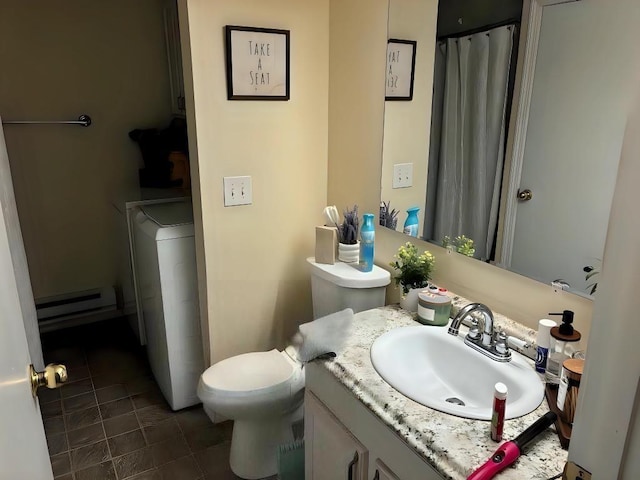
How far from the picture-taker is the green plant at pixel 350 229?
189 cm

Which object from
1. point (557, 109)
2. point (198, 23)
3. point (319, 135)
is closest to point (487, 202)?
point (557, 109)

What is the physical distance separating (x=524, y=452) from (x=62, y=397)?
2311 mm

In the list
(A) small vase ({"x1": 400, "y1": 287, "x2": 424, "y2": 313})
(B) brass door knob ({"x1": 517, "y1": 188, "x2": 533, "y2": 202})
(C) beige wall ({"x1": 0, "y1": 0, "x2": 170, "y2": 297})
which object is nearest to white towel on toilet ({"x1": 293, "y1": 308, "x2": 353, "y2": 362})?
(A) small vase ({"x1": 400, "y1": 287, "x2": 424, "y2": 313})

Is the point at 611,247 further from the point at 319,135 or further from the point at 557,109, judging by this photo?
the point at 319,135

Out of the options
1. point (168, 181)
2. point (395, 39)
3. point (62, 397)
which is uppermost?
point (395, 39)

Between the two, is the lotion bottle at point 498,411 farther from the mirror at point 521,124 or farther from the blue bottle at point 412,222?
the blue bottle at point 412,222

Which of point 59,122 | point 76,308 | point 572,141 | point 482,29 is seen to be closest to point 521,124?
point 572,141

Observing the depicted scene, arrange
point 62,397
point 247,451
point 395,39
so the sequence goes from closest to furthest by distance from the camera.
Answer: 1. point 395,39
2. point 247,451
3. point 62,397

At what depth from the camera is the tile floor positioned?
2000 millimetres

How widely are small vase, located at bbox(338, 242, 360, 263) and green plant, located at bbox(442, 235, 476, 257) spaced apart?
401 mm

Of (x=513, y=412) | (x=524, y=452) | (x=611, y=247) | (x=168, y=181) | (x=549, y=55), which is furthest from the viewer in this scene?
(x=168, y=181)

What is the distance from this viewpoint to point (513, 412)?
106 centimetres

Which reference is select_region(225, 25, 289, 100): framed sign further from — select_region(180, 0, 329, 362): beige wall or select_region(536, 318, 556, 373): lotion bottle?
select_region(536, 318, 556, 373): lotion bottle

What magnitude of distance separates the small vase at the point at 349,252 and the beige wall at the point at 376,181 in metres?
0.10
